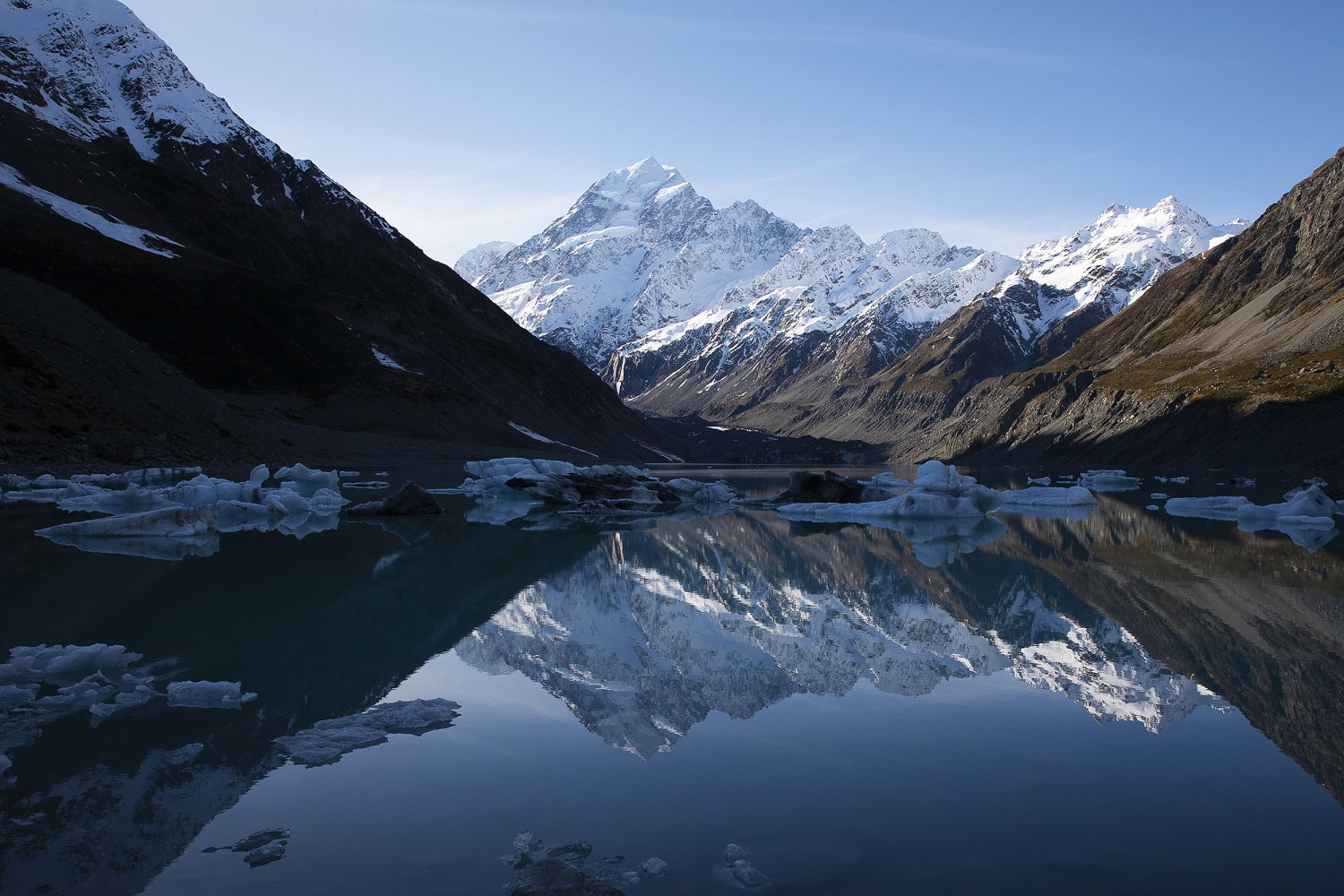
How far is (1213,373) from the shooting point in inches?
4021

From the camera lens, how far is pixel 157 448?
133 feet

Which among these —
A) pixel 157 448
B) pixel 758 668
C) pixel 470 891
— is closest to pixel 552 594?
pixel 758 668

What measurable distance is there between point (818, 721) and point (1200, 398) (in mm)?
104810

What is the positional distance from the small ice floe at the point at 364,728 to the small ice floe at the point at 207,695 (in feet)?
3.70

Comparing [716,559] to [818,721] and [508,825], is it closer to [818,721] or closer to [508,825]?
[818,721]

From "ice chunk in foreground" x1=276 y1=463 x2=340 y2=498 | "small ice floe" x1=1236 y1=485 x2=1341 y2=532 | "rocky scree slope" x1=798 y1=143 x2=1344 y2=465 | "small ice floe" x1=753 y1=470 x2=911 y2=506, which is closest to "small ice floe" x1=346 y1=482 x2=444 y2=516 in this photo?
"ice chunk in foreground" x1=276 y1=463 x2=340 y2=498

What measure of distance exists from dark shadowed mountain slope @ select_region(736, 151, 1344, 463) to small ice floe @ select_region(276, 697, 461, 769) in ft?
271

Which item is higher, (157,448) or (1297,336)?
(1297,336)

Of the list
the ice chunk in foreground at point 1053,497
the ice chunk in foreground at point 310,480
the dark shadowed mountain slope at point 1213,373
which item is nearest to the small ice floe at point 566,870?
the ice chunk in foreground at point 310,480

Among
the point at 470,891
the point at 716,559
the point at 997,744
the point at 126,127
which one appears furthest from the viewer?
the point at 126,127

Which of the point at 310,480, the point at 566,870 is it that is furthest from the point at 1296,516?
the point at 310,480

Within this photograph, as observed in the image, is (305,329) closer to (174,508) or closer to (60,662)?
(174,508)

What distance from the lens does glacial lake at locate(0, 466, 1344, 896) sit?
5.66 metres

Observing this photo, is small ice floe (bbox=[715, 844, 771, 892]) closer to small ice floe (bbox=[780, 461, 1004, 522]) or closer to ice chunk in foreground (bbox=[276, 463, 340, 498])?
small ice floe (bbox=[780, 461, 1004, 522])
